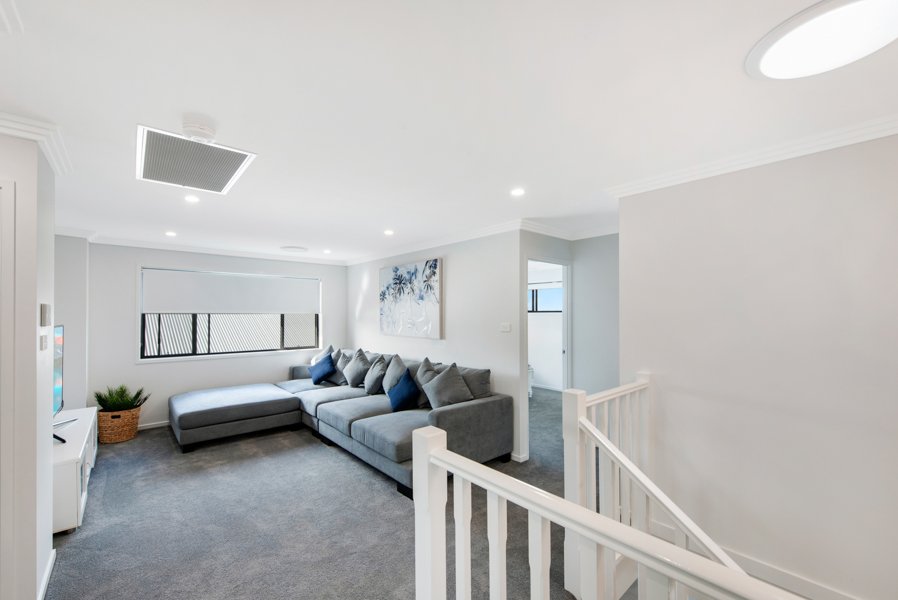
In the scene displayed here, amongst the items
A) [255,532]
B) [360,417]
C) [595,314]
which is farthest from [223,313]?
[595,314]

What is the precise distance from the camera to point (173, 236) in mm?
4383

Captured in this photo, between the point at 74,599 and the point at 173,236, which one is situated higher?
the point at 173,236

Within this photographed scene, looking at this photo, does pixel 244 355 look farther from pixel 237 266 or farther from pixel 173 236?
pixel 173 236

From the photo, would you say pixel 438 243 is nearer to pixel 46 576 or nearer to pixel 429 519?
pixel 429 519

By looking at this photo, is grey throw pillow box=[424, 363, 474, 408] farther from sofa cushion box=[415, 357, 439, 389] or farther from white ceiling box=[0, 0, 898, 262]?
white ceiling box=[0, 0, 898, 262]

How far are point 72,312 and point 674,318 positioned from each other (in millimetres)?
5626

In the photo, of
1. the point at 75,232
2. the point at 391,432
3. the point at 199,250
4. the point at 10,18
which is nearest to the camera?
the point at 10,18

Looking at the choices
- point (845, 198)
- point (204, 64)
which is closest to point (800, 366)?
point (845, 198)

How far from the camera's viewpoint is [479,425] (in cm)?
338

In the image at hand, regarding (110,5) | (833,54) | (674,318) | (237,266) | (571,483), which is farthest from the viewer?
(237,266)

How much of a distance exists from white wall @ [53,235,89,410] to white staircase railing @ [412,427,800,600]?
4746 mm

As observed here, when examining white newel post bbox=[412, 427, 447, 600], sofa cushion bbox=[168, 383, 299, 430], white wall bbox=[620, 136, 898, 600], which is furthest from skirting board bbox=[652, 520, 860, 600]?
sofa cushion bbox=[168, 383, 299, 430]

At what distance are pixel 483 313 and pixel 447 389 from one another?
0.88 m

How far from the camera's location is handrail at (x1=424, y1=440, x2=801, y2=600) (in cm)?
64
